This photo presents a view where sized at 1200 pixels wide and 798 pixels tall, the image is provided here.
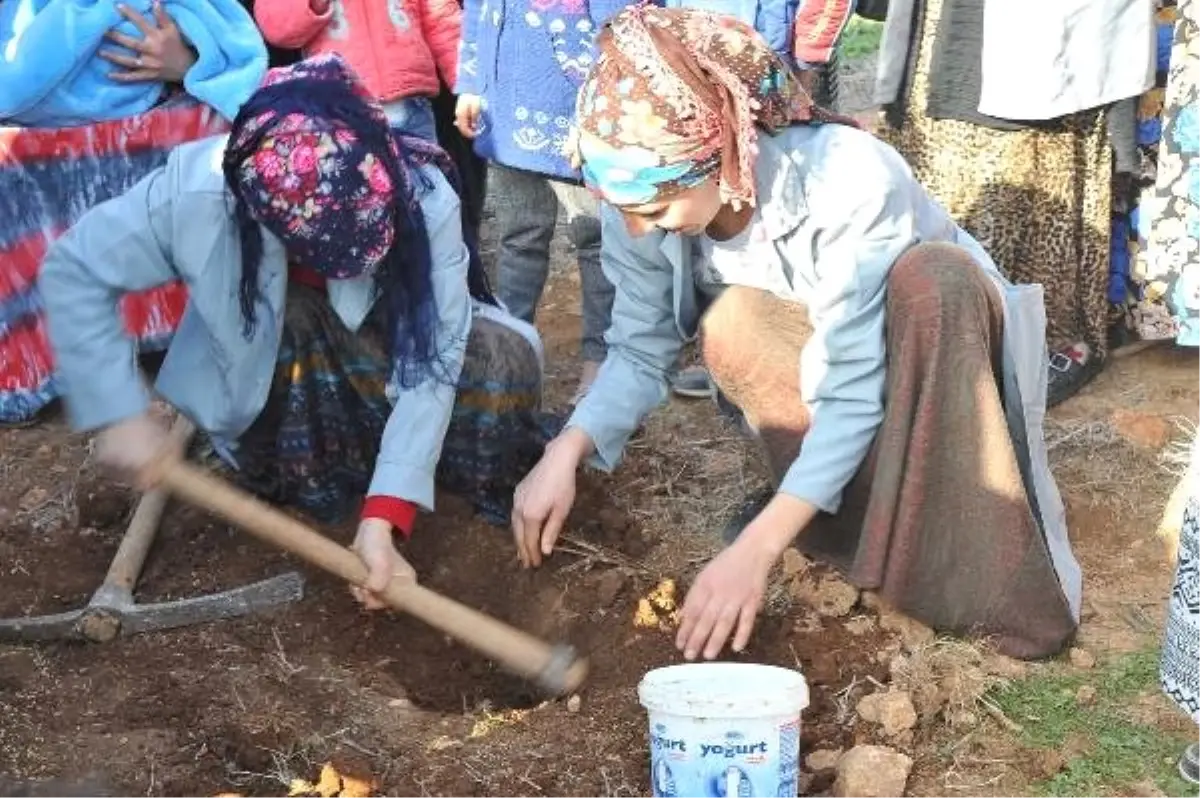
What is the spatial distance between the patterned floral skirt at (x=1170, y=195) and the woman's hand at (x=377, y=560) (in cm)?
231

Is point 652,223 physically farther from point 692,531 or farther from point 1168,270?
A: point 1168,270

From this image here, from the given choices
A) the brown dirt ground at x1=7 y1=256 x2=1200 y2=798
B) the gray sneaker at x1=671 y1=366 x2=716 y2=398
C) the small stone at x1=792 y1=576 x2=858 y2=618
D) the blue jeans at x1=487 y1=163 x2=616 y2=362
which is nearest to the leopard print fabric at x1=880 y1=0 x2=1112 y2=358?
the brown dirt ground at x1=7 y1=256 x2=1200 y2=798

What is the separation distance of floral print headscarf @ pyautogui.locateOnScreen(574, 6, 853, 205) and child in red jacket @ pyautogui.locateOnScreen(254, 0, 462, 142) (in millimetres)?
1386

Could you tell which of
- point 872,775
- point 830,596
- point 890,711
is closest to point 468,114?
point 830,596

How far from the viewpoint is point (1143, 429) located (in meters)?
4.04

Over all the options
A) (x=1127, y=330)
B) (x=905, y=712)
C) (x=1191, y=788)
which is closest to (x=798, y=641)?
(x=905, y=712)

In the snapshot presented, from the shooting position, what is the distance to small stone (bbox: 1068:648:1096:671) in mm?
3031

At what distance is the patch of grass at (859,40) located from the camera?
7.80 m

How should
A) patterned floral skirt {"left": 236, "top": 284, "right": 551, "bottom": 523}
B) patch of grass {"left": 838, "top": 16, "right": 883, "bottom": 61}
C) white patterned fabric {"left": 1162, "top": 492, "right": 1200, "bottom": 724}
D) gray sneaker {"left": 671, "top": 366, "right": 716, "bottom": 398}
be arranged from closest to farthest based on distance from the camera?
white patterned fabric {"left": 1162, "top": 492, "right": 1200, "bottom": 724}
patterned floral skirt {"left": 236, "top": 284, "right": 551, "bottom": 523}
gray sneaker {"left": 671, "top": 366, "right": 716, "bottom": 398}
patch of grass {"left": 838, "top": 16, "right": 883, "bottom": 61}

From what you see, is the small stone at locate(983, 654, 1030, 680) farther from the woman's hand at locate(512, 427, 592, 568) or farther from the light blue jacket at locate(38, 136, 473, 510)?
the light blue jacket at locate(38, 136, 473, 510)

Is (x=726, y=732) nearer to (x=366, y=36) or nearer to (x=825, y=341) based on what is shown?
(x=825, y=341)

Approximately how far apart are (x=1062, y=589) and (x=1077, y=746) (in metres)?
0.36

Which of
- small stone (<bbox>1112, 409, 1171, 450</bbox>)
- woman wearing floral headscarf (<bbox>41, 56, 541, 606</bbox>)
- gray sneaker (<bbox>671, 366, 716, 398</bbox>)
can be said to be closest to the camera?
woman wearing floral headscarf (<bbox>41, 56, 541, 606</bbox>)

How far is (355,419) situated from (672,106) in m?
1.34
